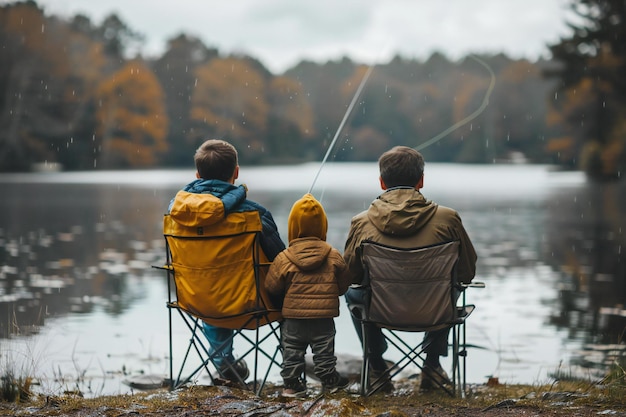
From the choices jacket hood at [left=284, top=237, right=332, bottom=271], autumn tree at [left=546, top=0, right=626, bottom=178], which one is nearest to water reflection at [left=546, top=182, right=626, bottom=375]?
jacket hood at [left=284, top=237, right=332, bottom=271]

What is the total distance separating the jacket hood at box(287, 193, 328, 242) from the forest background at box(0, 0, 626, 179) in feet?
99.1

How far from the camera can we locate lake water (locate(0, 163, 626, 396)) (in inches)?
248

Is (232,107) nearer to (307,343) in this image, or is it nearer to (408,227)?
(307,343)

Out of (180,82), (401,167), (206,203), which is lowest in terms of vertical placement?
(206,203)

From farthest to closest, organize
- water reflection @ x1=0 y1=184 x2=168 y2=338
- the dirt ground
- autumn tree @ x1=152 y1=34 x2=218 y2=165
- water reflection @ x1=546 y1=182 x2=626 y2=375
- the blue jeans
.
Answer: autumn tree @ x1=152 y1=34 x2=218 y2=165
water reflection @ x1=0 y1=184 x2=168 y2=338
water reflection @ x1=546 y1=182 x2=626 y2=375
the blue jeans
the dirt ground

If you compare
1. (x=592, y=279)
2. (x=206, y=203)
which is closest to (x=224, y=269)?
(x=206, y=203)

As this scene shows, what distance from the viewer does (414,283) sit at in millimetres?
4402

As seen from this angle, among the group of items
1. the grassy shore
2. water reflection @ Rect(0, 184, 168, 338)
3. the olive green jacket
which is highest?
the olive green jacket

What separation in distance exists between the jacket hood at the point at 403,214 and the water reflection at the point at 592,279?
252cm

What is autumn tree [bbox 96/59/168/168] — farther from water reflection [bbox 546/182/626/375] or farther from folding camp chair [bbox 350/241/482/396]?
folding camp chair [bbox 350/241/482/396]

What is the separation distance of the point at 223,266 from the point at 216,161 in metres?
0.55

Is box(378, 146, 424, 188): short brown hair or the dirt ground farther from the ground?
box(378, 146, 424, 188): short brown hair

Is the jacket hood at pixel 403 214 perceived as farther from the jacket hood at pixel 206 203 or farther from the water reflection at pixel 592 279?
the water reflection at pixel 592 279

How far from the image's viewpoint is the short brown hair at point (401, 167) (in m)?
4.54
